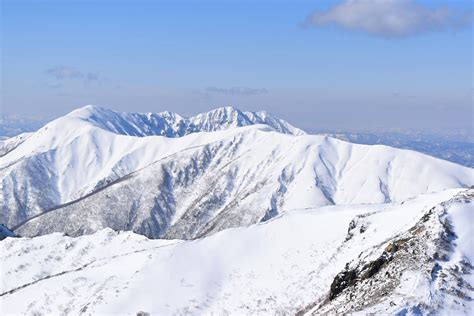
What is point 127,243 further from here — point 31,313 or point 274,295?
point 274,295

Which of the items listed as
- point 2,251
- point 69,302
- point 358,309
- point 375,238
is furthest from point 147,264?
point 2,251

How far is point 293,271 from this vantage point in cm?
5025

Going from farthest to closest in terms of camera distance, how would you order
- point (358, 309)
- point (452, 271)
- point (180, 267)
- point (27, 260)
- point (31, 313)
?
point (27, 260), point (180, 267), point (31, 313), point (452, 271), point (358, 309)

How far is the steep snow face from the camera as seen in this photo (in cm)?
3042

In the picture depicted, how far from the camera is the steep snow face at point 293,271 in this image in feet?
99.8

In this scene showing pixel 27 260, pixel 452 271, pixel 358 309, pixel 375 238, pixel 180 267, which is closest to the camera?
pixel 358 309

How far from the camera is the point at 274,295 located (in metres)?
45.8

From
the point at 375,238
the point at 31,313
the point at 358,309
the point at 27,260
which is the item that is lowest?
the point at 27,260

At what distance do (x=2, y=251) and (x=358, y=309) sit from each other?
2648 inches

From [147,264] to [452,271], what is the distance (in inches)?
1297

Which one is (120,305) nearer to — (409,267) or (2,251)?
(409,267)

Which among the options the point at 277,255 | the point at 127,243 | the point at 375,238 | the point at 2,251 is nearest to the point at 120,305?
the point at 277,255

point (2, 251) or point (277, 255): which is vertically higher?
point (277, 255)

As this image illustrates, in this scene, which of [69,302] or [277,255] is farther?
[277,255]
